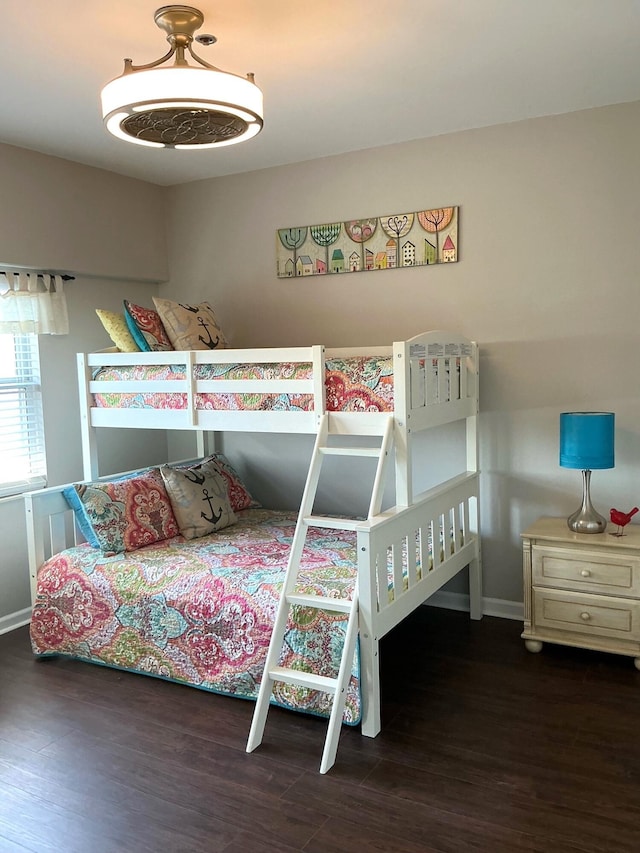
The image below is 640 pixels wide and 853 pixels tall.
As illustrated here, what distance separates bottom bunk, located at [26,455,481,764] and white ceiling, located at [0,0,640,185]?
1727 mm

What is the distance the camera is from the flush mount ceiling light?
2105mm

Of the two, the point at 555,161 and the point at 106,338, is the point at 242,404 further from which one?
the point at 555,161

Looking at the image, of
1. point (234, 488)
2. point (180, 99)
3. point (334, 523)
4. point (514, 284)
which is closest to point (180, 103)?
point (180, 99)

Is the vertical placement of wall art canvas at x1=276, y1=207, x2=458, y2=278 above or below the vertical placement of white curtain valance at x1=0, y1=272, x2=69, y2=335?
above

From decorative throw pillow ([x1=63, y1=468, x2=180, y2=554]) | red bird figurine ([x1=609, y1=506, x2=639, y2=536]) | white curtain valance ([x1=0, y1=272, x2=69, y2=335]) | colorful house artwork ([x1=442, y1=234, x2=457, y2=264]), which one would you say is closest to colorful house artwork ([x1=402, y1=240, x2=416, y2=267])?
colorful house artwork ([x1=442, y1=234, x2=457, y2=264])

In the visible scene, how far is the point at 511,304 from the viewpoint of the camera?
3637 millimetres

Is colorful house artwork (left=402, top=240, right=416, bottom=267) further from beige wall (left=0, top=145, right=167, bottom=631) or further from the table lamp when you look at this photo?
beige wall (left=0, top=145, right=167, bottom=631)

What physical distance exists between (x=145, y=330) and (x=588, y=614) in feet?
8.36

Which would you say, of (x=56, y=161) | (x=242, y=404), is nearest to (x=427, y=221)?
(x=242, y=404)

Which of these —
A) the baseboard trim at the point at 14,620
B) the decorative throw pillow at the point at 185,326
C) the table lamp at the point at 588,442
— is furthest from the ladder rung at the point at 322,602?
the baseboard trim at the point at 14,620

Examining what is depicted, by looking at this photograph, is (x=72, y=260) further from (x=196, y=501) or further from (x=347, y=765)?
(x=347, y=765)

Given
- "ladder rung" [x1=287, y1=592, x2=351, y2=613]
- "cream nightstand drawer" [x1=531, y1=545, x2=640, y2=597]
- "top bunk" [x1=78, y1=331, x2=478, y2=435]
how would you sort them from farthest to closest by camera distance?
"cream nightstand drawer" [x1=531, y1=545, x2=640, y2=597], "top bunk" [x1=78, y1=331, x2=478, y2=435], "ladder rung" [x1=287, y1=592, x2=351, y2=613]

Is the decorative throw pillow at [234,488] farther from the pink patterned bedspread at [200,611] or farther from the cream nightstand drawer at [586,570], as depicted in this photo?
the cream nightstand drawer at [586,570]

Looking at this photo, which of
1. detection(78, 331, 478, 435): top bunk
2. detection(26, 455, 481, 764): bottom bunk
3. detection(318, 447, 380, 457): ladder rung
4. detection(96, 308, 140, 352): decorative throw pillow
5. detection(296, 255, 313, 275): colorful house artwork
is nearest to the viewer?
detection(26, 455, 481, 764): bottom bunk
